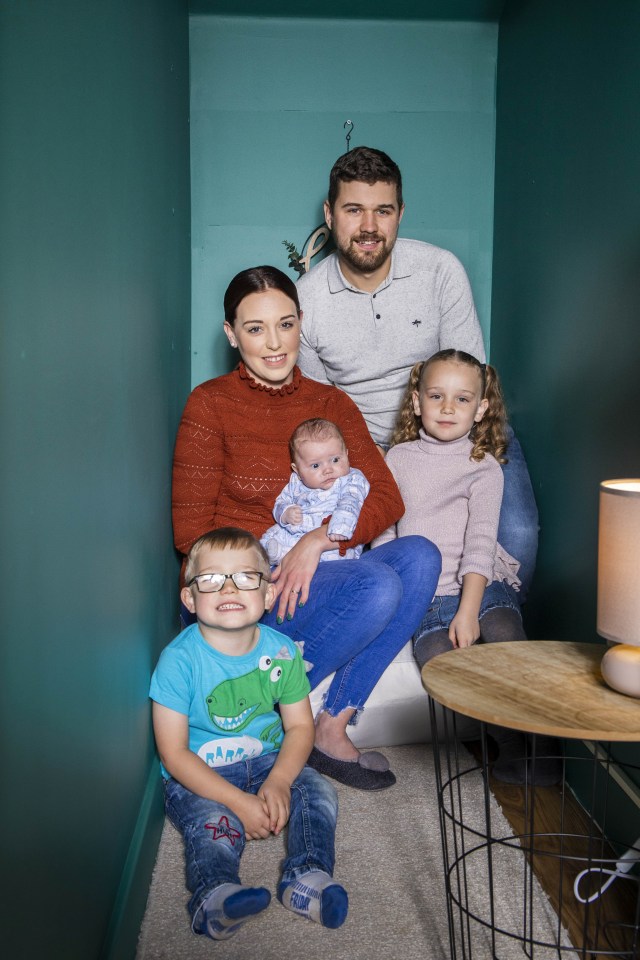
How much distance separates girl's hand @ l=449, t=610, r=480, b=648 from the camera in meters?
2.15

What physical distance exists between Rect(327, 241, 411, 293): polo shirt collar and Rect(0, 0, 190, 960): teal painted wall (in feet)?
2.88

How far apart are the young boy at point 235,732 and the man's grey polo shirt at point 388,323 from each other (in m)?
1.01

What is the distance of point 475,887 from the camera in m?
1.65

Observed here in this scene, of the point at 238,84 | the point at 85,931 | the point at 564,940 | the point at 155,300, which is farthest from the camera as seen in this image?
the point at 238,84

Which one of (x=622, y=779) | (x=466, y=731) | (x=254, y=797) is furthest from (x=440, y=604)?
(x=254, y=797)

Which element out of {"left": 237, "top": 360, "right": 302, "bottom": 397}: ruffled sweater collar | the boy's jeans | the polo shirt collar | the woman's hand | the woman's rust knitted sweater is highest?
the polo shirt collar

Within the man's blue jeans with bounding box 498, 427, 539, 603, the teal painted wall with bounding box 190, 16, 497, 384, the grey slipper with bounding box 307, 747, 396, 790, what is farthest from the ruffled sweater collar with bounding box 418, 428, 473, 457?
the teal painted wall with bounding box 190, 16, 497, 384

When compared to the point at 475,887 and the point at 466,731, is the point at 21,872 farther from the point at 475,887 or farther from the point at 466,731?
the point at 466,731

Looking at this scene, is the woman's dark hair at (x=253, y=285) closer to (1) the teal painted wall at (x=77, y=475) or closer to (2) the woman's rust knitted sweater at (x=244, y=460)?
(2) the woman's rust knitted sweater at (x=244, y=460)

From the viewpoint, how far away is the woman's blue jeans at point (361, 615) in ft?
6.68

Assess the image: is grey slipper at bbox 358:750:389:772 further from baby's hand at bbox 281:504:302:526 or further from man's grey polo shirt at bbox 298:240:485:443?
man's grey polo shirt at bbox 298:240:485:443

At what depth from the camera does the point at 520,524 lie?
7.91 feet

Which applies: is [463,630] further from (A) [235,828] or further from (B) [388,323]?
(B) [388,323]

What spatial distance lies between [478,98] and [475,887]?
102 inches
